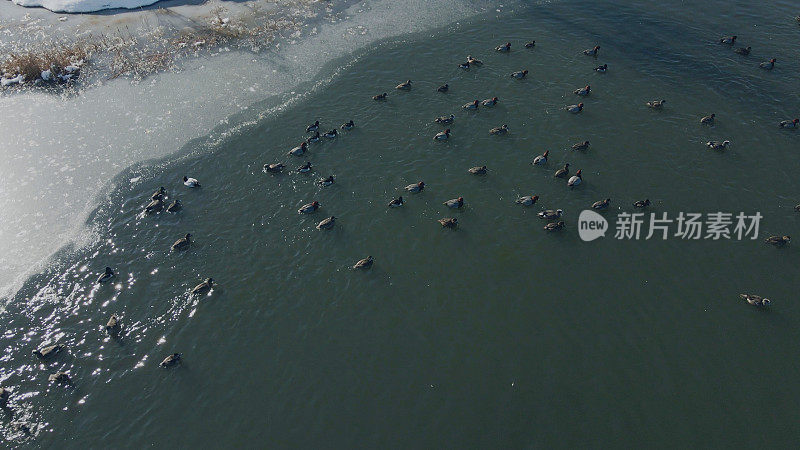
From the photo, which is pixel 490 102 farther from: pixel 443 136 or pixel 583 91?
pixel 583 91

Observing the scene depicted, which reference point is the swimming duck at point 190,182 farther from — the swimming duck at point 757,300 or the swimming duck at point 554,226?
the swimming duck at point 757,300

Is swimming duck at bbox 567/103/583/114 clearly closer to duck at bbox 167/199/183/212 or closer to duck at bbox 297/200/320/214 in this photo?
duck at bbox 297/200/320/214

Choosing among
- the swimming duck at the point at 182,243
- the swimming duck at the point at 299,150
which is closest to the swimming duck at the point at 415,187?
the swimming duck at the point at 299,150

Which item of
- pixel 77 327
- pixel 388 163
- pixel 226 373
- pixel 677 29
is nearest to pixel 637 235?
pixel 388 163

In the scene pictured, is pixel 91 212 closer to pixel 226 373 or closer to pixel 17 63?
pixel 226 373

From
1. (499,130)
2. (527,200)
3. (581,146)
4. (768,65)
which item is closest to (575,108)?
(581,146)

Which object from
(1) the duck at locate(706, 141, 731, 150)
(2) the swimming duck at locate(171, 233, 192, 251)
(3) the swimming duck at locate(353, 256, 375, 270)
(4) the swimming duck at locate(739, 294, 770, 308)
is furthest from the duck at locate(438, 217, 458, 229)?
(1) the duck at locate(706, 141, 731, 150)
